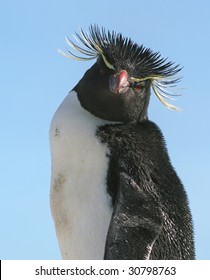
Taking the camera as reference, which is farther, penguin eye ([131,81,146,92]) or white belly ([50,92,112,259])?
penguin eye ([131,81,146,92])

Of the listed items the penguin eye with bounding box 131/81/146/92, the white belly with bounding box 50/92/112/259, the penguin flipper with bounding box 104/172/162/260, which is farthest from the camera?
the penguin eye with bounding box 131/81/146/92

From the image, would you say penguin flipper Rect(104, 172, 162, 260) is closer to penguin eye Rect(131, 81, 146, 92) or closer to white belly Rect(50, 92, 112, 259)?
white belly Rect(50, 92, 112, 259)

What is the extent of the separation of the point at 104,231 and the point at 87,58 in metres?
1.83

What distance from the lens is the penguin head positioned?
9.43 m

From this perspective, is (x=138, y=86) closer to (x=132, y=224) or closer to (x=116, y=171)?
(x=116, y=171)

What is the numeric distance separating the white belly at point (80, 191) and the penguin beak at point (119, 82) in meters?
0.39

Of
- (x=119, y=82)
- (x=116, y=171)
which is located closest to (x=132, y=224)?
(x=116, y=171)

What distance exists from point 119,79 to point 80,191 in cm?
109

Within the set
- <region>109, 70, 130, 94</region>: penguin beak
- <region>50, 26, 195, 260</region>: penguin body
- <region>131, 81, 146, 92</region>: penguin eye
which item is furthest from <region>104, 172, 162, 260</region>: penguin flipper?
<region>131, 81, 146, 92</region>: penguin eye

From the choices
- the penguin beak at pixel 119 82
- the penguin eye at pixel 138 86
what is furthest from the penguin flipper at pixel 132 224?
the penguin eye at pixel 138 86

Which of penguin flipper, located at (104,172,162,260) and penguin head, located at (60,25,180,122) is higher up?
penguin head, located at (60,25,180,122)

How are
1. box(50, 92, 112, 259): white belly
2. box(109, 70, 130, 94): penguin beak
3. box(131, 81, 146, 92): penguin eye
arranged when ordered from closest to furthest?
1. box(50, 92, 112, 259): white belly
2. box(109, 70, 130, 94): penguin beak
3. box(131, 81, 146, 92): penguin eye

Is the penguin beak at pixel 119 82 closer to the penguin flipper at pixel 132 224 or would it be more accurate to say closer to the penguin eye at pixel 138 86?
the penguin eye at pixel 138 86
